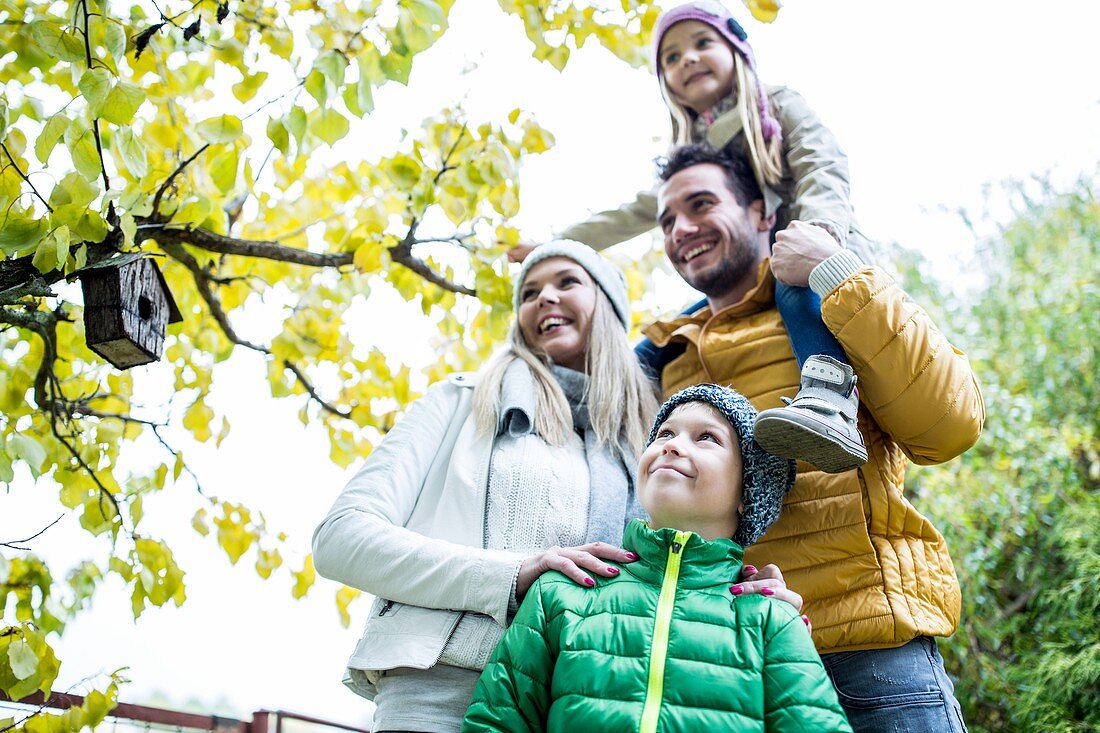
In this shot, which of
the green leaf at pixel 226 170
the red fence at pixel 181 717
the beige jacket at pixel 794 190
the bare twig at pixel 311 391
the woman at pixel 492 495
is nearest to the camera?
the woman at pixel 492 495

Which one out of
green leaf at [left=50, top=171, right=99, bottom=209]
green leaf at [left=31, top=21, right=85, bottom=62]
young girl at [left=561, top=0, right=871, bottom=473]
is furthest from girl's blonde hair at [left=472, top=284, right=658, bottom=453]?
green leaf at [left=31, top=21, right=85, bottom=62]

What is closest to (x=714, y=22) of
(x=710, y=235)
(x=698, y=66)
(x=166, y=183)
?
(x=698, y=66)

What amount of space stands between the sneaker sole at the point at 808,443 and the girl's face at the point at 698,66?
1.23 metres

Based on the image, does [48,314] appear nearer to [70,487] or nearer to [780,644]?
[70,487]

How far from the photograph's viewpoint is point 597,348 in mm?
2059

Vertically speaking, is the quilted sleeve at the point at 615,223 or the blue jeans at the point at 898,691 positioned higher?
the quilted sleeve at the point at 615,223

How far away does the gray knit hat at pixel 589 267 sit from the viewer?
2.19m

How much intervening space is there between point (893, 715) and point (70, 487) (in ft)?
5.81

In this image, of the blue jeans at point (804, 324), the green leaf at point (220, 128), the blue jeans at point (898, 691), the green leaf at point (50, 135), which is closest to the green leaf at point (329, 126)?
the green leaf at point (220, 128)

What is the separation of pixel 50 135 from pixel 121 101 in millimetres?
128

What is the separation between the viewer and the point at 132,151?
4.80ft

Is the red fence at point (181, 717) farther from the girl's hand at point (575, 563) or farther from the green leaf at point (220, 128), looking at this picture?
the green leaf at point (220, 128)

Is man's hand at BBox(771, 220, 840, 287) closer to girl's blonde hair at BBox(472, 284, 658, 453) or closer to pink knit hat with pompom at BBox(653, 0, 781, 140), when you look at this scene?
girl's blonde hair at BBox(472, 284, 658, 453)

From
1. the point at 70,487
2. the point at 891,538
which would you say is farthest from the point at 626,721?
the point at 70,487
